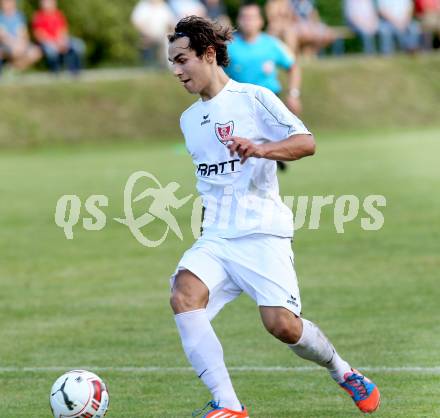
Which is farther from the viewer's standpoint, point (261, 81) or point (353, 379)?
point (261, 81)

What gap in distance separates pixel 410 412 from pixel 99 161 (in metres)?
20.1

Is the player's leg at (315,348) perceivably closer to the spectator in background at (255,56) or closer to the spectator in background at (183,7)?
the spectator in background at (255,56)

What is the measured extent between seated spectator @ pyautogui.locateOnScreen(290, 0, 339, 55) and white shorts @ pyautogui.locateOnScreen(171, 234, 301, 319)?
28.1m

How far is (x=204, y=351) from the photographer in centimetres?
629

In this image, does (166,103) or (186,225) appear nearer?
(186,225)

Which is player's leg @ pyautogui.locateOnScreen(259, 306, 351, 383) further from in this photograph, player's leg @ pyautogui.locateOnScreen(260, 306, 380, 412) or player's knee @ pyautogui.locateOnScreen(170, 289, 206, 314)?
player's knee @ pyautogui.locateOnScreen(170, 289, 206, 314)

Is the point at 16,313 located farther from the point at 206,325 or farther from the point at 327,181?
the point at 327,181

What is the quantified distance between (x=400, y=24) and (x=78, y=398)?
31.7m

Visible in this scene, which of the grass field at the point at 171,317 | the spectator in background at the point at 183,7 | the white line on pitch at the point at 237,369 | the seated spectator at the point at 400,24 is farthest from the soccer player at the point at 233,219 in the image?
the seated spectator at the point at 400,24

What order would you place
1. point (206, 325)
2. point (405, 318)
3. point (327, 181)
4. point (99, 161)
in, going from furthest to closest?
point (99, 161)
point (327, 181)
point (405, 318)
point (206, 325)

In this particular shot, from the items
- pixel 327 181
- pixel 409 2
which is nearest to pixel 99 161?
pixel 327 181

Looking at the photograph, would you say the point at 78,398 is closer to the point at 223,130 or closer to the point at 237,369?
the point at 223,130

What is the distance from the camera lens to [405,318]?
30.8 feet

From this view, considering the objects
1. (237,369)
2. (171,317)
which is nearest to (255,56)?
(171,317)
